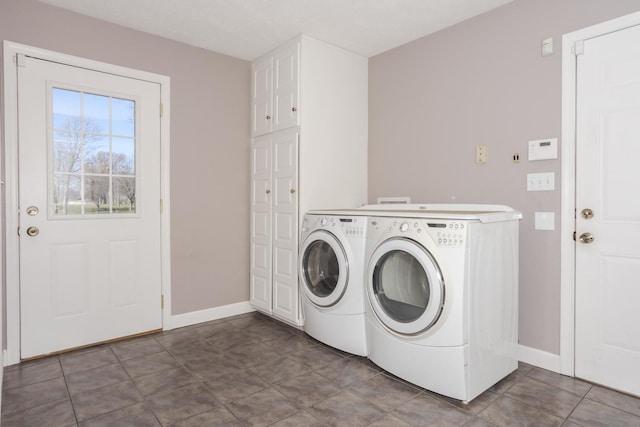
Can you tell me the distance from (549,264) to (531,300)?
0.87 ft

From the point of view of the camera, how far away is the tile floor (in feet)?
5.98

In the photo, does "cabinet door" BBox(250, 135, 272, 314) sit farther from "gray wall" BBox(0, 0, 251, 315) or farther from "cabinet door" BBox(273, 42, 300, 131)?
"cabinet door" BBox(273, 42, 300, 131)

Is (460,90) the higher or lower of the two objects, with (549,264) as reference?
higher

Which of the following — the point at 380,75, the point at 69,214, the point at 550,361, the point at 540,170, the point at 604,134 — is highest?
the point at 380,75

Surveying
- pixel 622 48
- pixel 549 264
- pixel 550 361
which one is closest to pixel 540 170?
pixel 549 264

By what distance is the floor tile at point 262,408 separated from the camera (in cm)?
183

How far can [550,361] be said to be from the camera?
7.62 feet

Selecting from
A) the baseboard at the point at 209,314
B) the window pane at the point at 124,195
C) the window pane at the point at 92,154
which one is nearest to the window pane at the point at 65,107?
the window pane at the point at 92,154

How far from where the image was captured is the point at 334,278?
2.73m

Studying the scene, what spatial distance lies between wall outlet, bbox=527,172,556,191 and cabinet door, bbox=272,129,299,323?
5.53ft

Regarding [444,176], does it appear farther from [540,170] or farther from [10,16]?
[10,16]

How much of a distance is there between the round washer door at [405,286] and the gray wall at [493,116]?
84 centimetres

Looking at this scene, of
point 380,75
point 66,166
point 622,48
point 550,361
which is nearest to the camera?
point 622,48

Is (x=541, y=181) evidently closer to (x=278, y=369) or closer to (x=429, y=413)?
(x=429, y=413)
